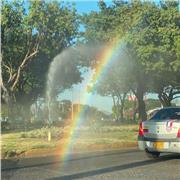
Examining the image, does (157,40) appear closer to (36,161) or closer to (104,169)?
(36,161)

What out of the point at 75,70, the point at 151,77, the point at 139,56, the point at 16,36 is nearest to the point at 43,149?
the point at 139,56

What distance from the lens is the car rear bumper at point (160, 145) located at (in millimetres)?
14176

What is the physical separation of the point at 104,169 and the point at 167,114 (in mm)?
3636

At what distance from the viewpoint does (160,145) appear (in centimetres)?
1446

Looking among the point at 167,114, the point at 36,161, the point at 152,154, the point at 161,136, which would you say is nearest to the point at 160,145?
the point at 161,136

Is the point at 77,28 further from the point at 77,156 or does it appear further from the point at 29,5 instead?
the point at 77,156

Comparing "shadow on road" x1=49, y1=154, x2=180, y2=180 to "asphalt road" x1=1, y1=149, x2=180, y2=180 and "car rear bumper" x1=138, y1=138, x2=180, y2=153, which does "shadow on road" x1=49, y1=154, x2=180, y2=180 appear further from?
"car rear bumper" x1=138, y1=138, x2=180, y2=153

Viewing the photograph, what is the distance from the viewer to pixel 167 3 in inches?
1262

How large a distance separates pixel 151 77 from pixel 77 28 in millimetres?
5890

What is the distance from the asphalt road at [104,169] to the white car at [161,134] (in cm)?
37

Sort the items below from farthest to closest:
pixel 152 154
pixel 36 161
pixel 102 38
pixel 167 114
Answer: pixel 102 38 → pixel 167 114 → pixel 152 154 → pixel 36 161

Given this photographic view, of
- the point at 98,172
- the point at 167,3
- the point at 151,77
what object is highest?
the point at 167,3

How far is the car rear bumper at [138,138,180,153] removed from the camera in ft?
46.5

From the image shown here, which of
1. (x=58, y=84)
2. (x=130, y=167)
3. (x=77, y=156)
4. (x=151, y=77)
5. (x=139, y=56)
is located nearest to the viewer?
(x=130, y=167)
